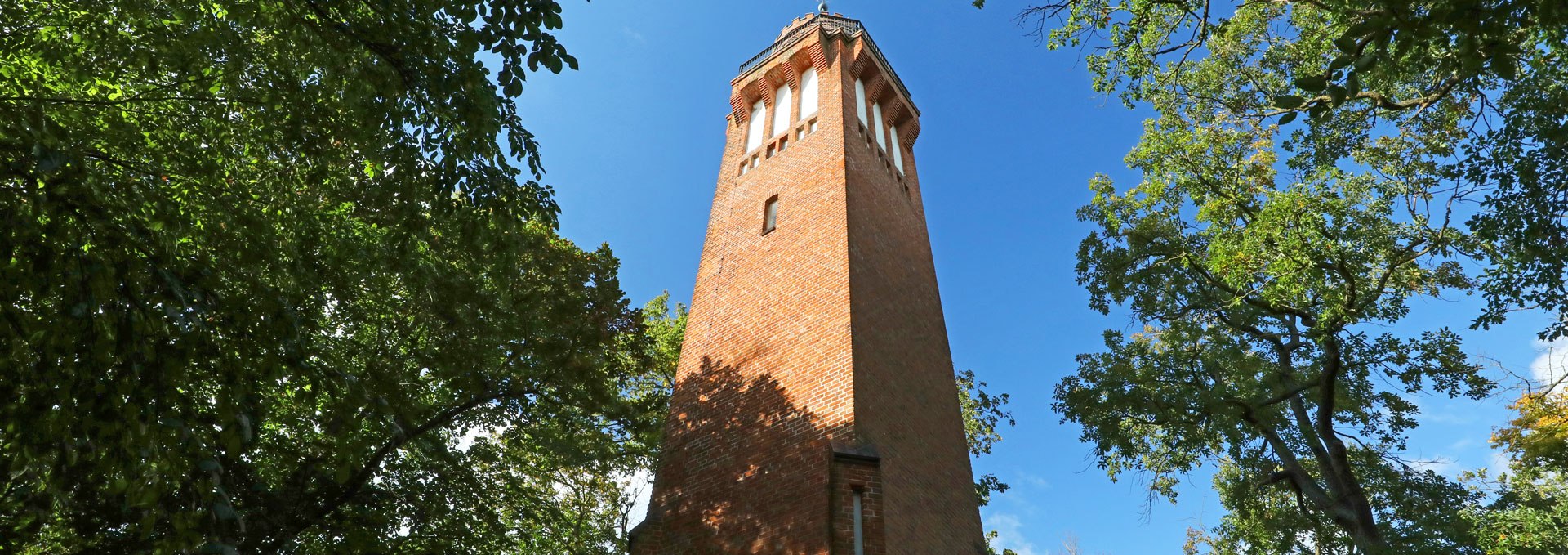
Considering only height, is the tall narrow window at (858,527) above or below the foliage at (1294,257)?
below

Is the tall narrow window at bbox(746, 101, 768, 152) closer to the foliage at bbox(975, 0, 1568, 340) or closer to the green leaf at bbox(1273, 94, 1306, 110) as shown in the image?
the foliage at bbox(975, 0, 1568, 340)

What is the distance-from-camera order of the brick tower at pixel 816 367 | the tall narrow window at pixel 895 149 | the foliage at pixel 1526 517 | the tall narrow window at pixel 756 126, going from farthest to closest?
the tall narrow window at pixel 895 149 → the tall narrow window at pixel 756 126 → the foliage at pixel 1526 517 → the brick tower at pixel 816 367

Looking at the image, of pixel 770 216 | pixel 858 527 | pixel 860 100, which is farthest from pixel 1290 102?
pixel 860 100

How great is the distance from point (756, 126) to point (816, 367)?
775cm

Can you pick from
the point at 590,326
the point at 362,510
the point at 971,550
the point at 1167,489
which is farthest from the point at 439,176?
the point at 1167,489

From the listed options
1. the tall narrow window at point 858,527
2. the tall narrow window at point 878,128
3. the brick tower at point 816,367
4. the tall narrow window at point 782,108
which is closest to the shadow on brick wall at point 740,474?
the brick tower at point 816,367

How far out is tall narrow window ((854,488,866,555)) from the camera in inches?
309

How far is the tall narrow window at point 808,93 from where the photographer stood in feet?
49.8

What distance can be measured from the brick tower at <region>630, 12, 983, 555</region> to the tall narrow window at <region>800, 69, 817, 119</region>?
4 centimetres

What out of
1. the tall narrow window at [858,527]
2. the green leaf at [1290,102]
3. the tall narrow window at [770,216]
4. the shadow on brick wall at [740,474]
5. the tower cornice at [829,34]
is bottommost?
the green leaf at [1290,102]

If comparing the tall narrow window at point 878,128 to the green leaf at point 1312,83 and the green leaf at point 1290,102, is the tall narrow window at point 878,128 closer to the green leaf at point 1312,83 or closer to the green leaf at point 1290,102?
the green leaf at point 1290,102

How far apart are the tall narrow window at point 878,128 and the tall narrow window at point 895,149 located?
0.91 ft

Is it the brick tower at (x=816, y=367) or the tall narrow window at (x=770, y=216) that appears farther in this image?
the tall narrow window at (x=770, y=216)

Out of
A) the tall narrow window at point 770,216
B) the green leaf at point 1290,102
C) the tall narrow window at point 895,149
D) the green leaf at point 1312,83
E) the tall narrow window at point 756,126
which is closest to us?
the green leaf at point 1312,83
